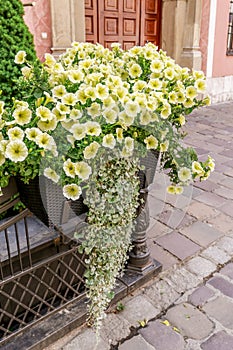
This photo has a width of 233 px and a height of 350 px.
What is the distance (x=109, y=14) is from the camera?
238 inches

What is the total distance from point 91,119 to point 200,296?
4.07 feet

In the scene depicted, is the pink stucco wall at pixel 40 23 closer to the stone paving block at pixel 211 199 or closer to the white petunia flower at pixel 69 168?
the stone paving block at pixel 211 199

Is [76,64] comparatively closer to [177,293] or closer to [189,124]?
[177,293]

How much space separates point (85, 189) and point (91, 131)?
266mm

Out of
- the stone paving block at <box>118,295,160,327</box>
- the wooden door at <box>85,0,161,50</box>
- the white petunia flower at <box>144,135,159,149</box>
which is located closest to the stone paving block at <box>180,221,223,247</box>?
the stone paving block at <box>118,295,160,327</box>

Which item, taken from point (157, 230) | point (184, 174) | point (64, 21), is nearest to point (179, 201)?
point (157, 230)

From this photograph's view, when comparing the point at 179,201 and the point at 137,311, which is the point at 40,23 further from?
the point at 137,311

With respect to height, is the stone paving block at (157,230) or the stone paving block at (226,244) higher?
the stone paving block at (157,230)

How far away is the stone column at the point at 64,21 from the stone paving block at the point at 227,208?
132 inches

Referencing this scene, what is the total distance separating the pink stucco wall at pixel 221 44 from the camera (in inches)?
290

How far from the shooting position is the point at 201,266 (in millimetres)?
2279

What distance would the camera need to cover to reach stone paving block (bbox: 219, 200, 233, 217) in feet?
9.84

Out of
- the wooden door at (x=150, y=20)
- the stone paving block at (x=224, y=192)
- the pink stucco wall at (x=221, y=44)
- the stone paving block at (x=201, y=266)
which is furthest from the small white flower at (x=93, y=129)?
the pink stucco wall at (x=221, y=44)

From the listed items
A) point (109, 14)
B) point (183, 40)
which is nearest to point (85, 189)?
point (109, 14)
